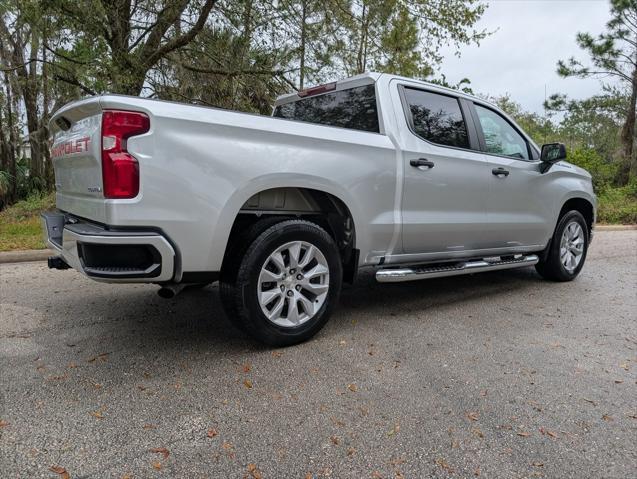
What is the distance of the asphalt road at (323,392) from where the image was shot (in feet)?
6.86

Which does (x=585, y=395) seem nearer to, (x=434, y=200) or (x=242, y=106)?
(x=434, y=200)

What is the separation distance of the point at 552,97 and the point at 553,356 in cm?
2019

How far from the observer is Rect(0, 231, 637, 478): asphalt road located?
2.09 metres

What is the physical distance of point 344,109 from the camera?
4.27m

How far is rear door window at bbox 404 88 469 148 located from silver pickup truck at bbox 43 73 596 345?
1cm

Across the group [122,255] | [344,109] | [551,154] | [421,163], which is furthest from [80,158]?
[551,154]

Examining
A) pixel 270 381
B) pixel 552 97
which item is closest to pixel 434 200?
pixel 270 381

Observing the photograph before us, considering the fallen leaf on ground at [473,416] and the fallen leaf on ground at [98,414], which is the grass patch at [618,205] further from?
the fallen leaf on ground at [98,414]

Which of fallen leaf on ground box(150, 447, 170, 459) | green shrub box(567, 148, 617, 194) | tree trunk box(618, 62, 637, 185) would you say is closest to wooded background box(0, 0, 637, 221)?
fallen leaf on ground box(150, 447, 170, 459)

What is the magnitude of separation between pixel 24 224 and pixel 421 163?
334 inches

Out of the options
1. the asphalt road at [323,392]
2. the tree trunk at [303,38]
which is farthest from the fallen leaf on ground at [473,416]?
the tree trunk at [303,38]

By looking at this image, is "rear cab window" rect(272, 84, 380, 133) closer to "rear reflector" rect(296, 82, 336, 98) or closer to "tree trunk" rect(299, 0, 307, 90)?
"rear reflector" rect(296, 82, 336, 98)

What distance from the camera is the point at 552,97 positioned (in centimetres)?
2047

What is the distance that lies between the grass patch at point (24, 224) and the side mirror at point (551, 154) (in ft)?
21.4
